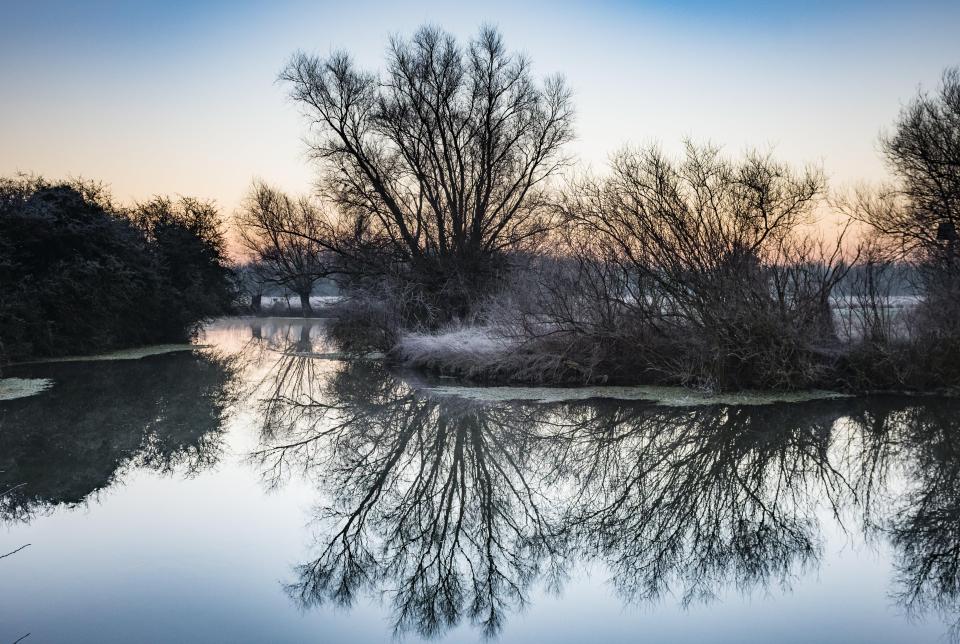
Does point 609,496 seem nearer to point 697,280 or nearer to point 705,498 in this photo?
point 705,498

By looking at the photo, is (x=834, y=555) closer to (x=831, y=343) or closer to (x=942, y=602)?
Result: (x=942, y=602)

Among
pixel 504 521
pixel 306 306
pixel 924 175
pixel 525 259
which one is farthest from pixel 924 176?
pixel 306 306

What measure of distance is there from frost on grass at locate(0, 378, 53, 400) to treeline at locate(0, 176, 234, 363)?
1.79 meters

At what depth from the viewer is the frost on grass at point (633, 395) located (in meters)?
12.2

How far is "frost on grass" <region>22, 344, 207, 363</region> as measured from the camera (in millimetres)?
20969

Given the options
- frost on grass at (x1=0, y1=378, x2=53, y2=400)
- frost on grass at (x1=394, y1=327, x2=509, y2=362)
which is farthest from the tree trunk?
frost on grass at (x1=0, y1=378, x2=53, y2=400)

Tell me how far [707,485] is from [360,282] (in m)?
17.8

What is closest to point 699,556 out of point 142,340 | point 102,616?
point 102,616

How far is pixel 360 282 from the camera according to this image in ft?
79.0

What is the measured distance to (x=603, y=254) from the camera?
46.9 feet

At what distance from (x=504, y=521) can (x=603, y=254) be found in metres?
8.49

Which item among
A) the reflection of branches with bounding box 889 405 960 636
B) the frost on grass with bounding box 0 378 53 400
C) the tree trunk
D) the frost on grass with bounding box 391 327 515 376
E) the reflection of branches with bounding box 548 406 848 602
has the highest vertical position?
the tree trunk

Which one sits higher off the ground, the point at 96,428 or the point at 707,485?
the point at 96,428

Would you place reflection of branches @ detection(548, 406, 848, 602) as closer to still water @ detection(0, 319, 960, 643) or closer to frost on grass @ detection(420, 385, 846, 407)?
still water @ detection(0, 319, 960, 643)
